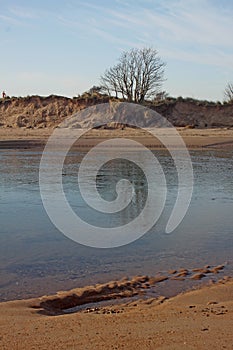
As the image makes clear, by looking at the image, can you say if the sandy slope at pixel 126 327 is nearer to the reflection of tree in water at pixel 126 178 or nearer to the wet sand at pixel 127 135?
the reflection of tree in water at pixel 126 178

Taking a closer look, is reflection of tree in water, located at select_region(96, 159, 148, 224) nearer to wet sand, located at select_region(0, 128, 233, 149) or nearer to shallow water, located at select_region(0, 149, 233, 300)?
shallow water, located at select_region(0, 149, 233, 300)

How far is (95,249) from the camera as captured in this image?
7.29 metres

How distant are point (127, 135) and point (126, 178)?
18.7 metres

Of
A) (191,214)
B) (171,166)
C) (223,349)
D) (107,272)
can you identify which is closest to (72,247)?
(107,272)

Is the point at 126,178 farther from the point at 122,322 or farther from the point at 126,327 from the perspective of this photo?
the point at 126,327

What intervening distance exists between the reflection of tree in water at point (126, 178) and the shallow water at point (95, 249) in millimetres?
24

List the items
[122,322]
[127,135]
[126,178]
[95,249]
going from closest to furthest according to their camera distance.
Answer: [122,322], [95,249], [126,178], [127,135]

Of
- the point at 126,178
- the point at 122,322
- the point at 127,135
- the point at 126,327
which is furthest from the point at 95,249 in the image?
the point at 127,135

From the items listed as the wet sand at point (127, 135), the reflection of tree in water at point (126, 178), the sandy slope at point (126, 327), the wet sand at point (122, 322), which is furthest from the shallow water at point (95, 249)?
the wet sand at point (127, 135)

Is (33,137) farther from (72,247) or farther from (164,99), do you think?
(72,247)

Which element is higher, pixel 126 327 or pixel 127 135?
pixel 127 135

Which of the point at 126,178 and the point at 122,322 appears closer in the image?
the point at 122,322

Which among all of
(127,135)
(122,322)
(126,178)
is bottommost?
(122,322)

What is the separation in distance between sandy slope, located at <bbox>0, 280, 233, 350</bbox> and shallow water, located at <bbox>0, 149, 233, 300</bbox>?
1.12 meters
